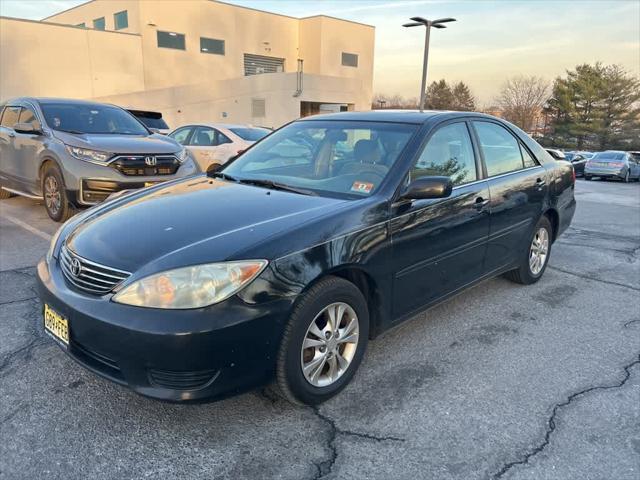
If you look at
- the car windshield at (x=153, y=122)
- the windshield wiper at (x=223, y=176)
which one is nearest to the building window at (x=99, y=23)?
the car windshield at (x=153, y=122)

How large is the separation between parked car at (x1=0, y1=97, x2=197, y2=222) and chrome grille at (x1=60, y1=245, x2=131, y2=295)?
3871 millimetres

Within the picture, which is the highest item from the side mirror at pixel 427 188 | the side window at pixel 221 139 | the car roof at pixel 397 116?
the car roof at pixel 397 116

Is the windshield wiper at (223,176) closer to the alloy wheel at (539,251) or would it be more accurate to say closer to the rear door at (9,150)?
the alloy wheel at (539,251)

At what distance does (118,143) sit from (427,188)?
16.0ft

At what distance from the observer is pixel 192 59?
128ft

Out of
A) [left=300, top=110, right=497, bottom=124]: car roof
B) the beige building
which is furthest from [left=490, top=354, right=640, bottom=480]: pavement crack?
the beige building

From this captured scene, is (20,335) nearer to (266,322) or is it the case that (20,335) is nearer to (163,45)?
(266,322)

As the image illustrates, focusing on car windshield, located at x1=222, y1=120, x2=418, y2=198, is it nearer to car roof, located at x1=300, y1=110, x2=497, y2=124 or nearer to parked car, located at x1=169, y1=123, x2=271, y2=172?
car roof, located at x1=300, y1=110, x2=497, y2=124

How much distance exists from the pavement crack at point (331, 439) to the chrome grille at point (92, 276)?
1.24 m

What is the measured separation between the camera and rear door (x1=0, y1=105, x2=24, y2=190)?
7.33m

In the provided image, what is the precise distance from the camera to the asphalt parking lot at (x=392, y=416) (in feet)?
7.37

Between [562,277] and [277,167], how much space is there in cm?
337

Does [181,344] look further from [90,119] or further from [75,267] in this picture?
[90,119]

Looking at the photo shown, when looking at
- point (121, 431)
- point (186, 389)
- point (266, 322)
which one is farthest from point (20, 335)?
point (266, 322)
